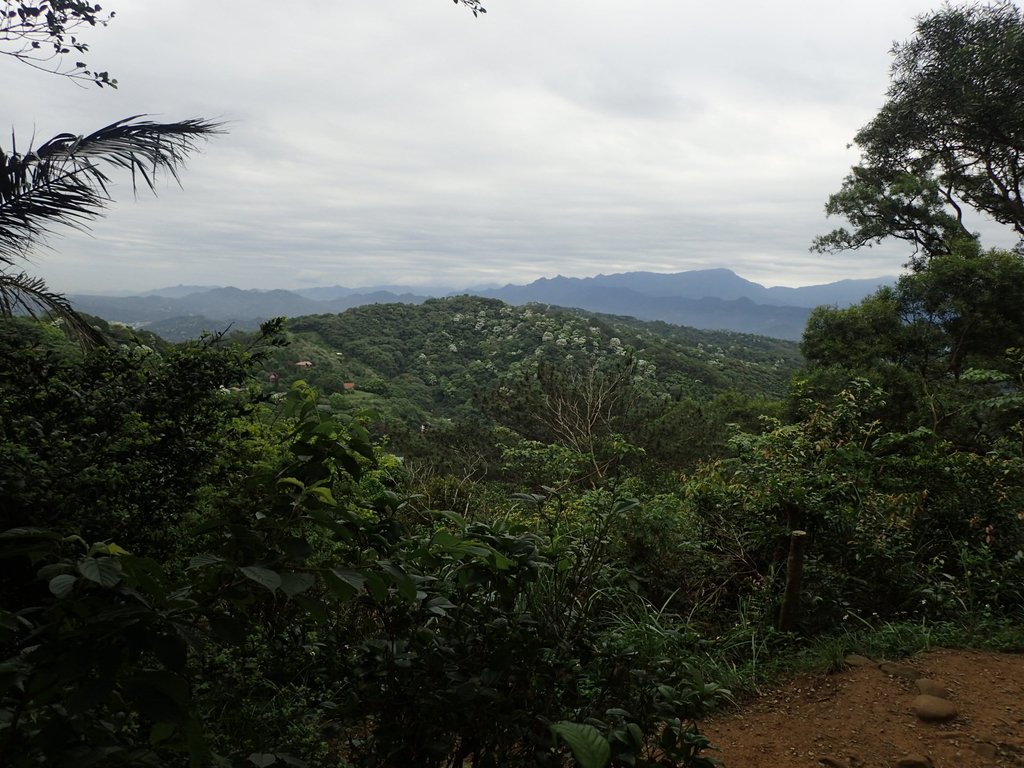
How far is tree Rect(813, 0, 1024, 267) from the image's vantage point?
33.2 feet

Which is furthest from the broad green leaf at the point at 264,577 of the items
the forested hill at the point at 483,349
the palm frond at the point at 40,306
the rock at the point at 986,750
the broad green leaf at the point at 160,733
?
the forested hill at the point at 483,349

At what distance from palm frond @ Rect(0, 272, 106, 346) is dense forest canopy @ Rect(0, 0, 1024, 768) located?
0.08 meters

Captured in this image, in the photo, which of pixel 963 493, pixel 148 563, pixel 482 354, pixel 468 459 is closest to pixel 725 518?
pixel 963 493

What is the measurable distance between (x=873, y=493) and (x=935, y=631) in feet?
2.96

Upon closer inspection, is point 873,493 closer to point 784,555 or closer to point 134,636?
point 784,555

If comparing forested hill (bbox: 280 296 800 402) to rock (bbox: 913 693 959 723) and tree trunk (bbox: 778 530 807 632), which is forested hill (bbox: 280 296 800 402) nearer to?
tree trunk (bbox: 778 530 807 632)

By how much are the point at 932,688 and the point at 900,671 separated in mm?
177

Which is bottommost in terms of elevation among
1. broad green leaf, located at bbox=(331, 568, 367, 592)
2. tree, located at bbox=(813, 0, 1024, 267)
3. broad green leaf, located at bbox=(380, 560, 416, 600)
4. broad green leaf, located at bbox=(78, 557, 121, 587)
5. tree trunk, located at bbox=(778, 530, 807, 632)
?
tree trunk, located at bbox=(778, 530, 807, 632)

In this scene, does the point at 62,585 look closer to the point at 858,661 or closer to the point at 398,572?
the point at 398,572

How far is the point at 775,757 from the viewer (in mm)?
2316

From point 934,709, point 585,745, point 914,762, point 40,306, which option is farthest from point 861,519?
point 40,306

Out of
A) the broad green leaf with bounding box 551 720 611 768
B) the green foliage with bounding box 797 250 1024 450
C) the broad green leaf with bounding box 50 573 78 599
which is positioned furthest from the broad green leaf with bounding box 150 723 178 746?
the green foliage with bounding box 797 250 1024 450

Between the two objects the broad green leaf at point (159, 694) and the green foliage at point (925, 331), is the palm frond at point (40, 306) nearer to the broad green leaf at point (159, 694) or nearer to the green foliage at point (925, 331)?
the broad green leaf at point (159, 694)

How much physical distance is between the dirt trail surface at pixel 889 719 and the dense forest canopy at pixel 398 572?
179 millimetres
